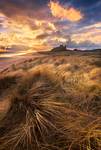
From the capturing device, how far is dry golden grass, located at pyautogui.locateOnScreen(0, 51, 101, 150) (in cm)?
263

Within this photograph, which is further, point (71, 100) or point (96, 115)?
point (71, 100)

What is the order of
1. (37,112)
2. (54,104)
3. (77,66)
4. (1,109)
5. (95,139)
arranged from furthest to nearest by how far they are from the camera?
(77,66), (1,109), (54,104), (37,112), (95,139)

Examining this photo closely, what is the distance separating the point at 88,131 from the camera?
2.56m

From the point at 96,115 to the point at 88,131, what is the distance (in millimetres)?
427

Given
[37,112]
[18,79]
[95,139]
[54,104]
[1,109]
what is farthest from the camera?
[18,79]

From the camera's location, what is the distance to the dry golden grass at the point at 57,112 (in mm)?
2631

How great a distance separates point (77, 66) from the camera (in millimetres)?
4352

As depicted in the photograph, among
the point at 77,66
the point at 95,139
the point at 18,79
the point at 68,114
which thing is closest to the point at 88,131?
the point at 95,139

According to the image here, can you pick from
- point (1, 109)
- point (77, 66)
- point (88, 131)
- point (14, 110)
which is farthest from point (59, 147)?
point (77, 66)

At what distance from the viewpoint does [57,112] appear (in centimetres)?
313

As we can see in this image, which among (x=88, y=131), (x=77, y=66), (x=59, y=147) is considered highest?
(x=77, y=66)

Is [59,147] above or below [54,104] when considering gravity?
below

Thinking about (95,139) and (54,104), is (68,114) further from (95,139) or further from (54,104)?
(95,139)

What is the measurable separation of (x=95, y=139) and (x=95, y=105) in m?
0.75
